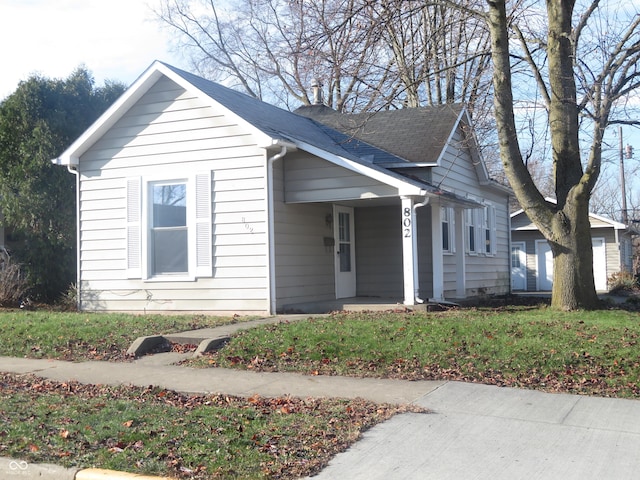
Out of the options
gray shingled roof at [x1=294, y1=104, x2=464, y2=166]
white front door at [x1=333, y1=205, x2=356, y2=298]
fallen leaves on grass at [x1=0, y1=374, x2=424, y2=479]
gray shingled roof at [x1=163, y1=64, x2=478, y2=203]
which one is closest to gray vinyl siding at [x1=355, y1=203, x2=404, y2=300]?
white front door at [x1=333, y1=205, x2=356, y2=298]

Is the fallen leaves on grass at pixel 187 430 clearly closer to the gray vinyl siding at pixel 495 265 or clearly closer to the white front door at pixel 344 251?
the white front door at pixel 344 251

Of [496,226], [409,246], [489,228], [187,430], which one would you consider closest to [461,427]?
[187,430]

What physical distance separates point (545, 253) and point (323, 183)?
785 inches

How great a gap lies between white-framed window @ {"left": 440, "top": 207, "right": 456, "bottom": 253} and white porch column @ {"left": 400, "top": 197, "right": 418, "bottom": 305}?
4351mm

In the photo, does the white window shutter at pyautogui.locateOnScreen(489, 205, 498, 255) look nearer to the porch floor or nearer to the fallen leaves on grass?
the porch floor

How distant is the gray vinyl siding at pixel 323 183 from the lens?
1424 centimetres

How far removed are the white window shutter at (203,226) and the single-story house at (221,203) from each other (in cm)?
2

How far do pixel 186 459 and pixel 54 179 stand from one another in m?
14.4

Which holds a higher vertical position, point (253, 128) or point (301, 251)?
point (253, 128)

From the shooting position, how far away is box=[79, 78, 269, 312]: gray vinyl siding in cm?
1440

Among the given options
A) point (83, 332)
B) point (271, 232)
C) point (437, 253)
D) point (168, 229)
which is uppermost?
point (168, 229)

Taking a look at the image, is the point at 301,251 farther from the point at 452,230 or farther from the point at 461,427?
the point at 461,427

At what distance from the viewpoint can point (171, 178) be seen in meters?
15.1

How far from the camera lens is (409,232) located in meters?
14.3
